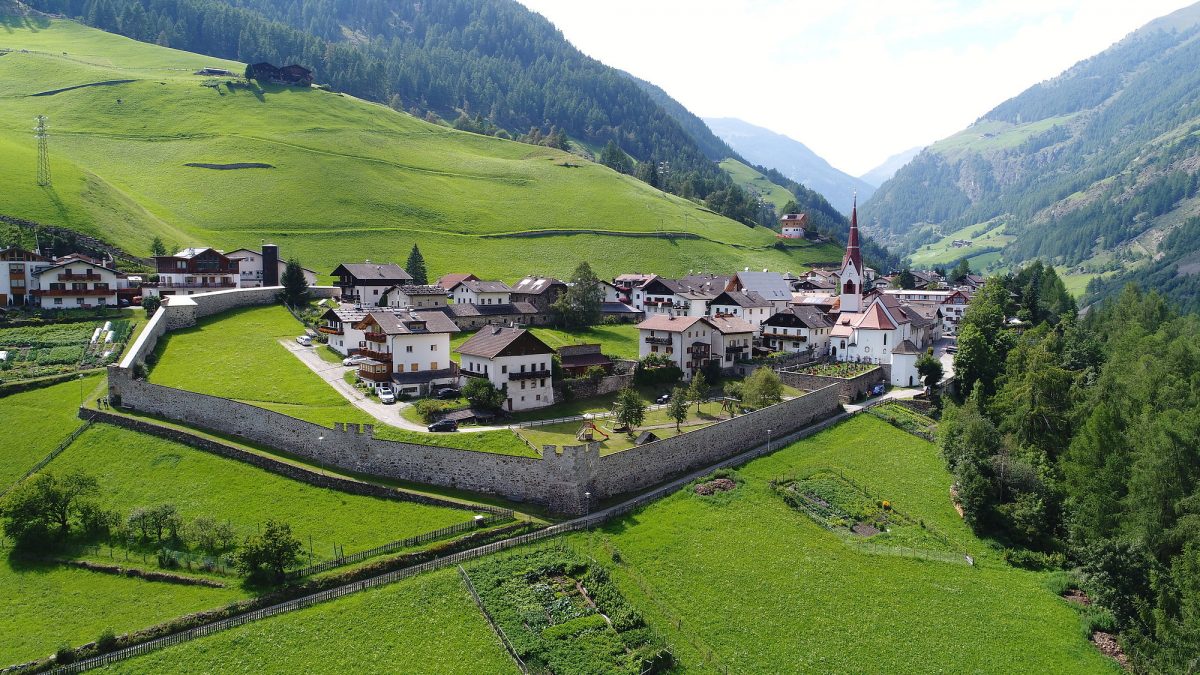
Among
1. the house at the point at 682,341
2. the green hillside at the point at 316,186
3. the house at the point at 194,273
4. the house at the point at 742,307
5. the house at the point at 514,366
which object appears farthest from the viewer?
the green hillside at the point at 316,186

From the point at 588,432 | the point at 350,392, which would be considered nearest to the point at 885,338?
the point at 588,432

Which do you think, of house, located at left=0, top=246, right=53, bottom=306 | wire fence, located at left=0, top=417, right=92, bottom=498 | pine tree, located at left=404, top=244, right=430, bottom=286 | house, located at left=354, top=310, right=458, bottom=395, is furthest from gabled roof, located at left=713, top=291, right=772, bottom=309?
house, located at left=0, top=246, right=53, bottom=306

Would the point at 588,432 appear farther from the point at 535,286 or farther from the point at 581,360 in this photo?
the point at 535,286

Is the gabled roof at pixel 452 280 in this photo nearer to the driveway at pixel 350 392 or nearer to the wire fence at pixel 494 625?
the driveway at pixel 350 392

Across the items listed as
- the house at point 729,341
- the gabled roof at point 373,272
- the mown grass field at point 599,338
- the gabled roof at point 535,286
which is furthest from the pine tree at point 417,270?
the house at point 729,341

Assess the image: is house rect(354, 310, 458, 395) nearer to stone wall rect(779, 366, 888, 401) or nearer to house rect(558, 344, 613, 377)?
house rect(558, 344, 613, 377)

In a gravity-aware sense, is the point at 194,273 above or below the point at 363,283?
above
